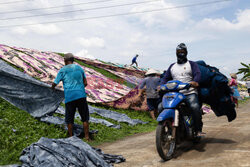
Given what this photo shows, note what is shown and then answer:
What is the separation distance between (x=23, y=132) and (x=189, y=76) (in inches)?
163

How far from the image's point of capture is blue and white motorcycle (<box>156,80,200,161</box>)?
14.3 feet

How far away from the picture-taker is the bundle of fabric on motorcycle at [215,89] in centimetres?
519

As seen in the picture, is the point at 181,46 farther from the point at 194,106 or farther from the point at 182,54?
the point at 194,106

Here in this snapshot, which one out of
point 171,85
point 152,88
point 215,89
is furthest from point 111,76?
point 171,85

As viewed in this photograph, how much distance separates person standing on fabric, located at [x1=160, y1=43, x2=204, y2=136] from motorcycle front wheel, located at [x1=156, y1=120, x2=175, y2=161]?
55 centimetres

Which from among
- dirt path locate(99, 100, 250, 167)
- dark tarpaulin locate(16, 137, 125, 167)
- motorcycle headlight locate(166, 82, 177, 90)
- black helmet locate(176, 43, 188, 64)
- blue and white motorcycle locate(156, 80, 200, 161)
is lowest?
dirt path locate(99, 100, 250, 167)

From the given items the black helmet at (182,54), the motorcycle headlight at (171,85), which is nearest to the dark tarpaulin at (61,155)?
the motorcycle headlight at (171,85)

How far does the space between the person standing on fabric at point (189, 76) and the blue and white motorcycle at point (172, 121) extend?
0.13 metres

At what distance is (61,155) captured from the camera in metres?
3.93

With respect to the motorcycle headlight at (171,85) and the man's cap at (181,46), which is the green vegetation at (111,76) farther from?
the motorcycle headlight at (171,85)

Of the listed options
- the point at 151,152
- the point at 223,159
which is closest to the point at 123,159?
the point at 151,152

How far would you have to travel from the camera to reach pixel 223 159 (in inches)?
162

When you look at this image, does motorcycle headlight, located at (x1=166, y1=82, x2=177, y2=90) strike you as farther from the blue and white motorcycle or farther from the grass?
the grass

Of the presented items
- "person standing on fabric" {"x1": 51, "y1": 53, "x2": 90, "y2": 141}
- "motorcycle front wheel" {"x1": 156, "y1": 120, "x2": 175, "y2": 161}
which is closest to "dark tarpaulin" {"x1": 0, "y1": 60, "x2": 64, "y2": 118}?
"person standing on fabric" {"x1": 51, "y1": 53, "x2": 90, "y2": 141}
